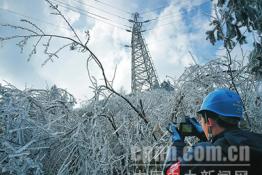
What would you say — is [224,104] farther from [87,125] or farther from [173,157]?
[87,125]

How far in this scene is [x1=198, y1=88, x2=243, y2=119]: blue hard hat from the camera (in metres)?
2.49

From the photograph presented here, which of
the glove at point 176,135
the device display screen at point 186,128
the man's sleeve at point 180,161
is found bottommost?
the man's sleeve at point 180,161

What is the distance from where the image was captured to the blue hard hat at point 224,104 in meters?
2.49

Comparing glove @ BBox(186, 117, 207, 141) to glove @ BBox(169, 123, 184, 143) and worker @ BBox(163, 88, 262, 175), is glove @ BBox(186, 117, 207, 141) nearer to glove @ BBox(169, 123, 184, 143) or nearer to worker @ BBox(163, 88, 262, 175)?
glove @ BBox(169, 123, 184, 143)

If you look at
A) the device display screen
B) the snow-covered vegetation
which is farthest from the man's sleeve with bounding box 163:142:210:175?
the snow-covered vegetation

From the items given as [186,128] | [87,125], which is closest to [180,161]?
[186,128]

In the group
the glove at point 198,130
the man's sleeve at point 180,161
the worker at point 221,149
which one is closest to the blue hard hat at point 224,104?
the worker at point 221,149

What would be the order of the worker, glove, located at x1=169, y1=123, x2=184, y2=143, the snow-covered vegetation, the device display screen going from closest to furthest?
1. the worker
2. glove, located at x1=169, y1=123, x2=184, y2=143
3. the device display screen
4. the snow-covered vegetation

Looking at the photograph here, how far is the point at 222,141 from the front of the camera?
7.52ft

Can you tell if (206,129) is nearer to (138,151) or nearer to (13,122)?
(138,151)

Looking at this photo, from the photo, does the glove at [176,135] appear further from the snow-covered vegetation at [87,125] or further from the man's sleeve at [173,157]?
the snow-covered vegetation at [87,125]

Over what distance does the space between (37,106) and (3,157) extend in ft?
2.73

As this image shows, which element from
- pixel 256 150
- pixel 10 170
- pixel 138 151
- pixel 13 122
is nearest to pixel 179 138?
pixel 256 150

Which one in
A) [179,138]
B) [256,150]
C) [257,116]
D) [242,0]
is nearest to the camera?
[256,150]
